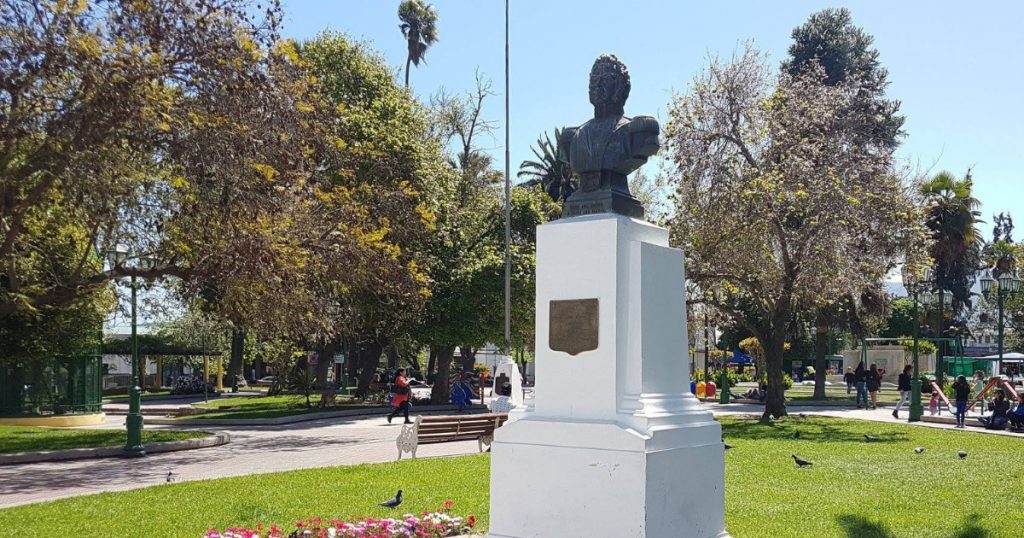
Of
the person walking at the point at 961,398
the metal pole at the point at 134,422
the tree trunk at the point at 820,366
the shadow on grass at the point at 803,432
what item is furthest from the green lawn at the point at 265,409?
the tree trunk at the point at 820,366

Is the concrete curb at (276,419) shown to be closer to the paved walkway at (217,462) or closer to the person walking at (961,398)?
the paved walkway at (217,462)

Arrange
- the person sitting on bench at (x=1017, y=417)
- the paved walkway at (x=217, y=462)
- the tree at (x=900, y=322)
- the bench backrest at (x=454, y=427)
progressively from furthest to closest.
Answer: the tree at (x=900, y=322) → the person sitting on bench at (x=1017, y=417) → the bench backrest at (x=454, y=427) → the paved walkway at (x=217, y=462)

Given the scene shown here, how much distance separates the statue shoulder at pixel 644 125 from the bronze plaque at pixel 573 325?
161 centimetres

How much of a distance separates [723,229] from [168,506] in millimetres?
15714

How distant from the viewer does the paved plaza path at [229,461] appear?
13.8 m

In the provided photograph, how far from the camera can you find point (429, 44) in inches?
2281

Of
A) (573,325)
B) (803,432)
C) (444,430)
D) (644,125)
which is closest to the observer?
(573,325)

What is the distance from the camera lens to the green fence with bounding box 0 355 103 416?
27.2m

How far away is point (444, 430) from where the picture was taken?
1788cm

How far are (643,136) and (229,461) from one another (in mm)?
12221

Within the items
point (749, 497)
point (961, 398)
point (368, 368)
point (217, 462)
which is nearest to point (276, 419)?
point (368, 368)

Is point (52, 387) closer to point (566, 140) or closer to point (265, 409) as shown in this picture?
point (265, 409)

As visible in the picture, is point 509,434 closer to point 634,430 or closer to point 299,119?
point 634,430

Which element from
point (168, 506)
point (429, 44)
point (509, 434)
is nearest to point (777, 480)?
point (509, 434)
